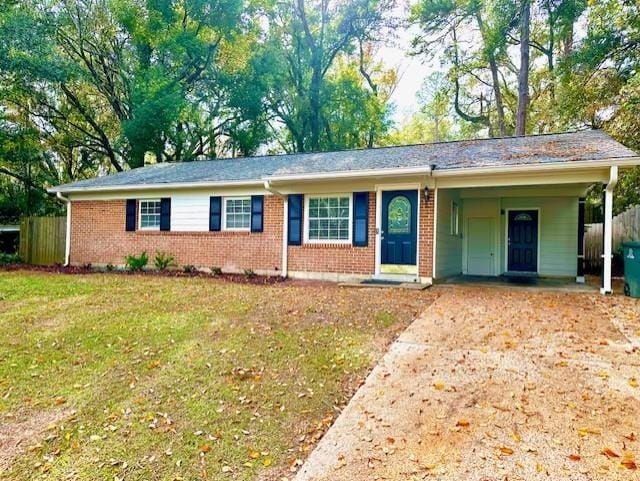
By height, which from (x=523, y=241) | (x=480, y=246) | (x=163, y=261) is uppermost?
(x=523, y=241)

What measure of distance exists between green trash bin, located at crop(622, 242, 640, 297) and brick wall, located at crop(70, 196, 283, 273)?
7.71 m

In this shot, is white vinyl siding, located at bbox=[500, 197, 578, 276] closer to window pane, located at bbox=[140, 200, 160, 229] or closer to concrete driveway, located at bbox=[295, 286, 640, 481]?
concrete driveway, located at bbox=[295, 286, 640, 481]

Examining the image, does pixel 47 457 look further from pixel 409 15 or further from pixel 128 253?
pixel 409 15

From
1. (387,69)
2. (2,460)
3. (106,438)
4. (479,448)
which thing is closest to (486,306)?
(479,448)

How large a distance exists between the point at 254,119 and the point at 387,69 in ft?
34.3

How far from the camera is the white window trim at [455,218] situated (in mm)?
11469

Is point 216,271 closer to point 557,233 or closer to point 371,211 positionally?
point 371,211

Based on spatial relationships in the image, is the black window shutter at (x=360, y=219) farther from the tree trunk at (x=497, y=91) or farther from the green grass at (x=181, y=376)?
the tree trunk at (x=497, y=91)

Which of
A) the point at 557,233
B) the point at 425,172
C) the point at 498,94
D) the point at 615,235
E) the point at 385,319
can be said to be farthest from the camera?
the point at 498,94

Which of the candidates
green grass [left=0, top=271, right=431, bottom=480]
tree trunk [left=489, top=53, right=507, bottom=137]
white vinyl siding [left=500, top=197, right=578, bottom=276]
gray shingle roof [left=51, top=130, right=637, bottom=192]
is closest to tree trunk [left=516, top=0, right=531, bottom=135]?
tree trunk [left=489, top=53, right=507, bottom=137]

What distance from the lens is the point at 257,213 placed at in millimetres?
11500

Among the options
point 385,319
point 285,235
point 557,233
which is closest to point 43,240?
point 285,235

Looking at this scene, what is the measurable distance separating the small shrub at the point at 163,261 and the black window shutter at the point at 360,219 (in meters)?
5.64

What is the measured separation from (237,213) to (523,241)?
27.2ft
